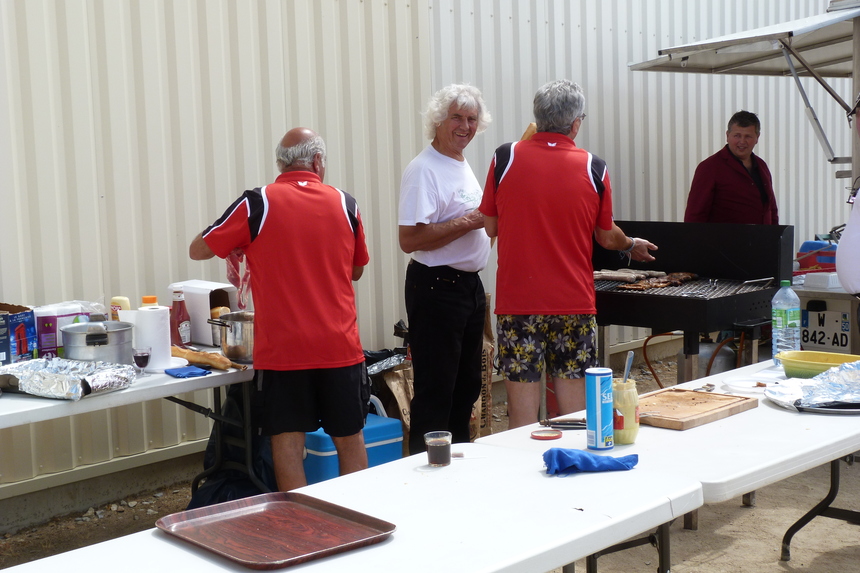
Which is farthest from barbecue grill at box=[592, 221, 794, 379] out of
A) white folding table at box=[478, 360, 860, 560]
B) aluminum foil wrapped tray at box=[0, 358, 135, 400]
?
aluminum foil wrapped tray at box=[0, 358, 135, 400]

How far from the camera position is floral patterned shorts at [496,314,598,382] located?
3740 mm

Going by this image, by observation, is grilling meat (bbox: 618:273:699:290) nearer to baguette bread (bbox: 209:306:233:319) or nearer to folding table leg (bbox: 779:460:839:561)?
folding table leg (bbox: 779:460:839:561)

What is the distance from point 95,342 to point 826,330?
3928 millimetres

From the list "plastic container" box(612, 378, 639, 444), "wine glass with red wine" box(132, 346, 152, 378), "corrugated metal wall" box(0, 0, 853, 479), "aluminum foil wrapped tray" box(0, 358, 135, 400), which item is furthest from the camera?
"corrugated metal wall" box(0, 0, 853, 479)

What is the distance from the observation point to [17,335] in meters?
3.35

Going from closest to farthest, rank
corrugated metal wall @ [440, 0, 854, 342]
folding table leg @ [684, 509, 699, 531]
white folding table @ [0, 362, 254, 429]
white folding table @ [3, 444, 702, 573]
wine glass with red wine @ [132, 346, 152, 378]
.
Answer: white folding table @ [3, 444, 702, 573], white folding table @ [0, 362, 254, 429], wine glass with red wine @ [132, 346, 152, 378], folding table leg @ [684, 509, 699, 531], corrugated metal wall @ [440, 0, 854, 342]

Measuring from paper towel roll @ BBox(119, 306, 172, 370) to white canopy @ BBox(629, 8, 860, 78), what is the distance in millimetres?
3916

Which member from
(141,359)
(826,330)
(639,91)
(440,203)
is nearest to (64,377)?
(141,359)

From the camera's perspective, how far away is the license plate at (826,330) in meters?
4.84

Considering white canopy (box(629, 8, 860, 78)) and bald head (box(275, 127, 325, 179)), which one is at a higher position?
white canopy (box(629, 8, 860, 78))

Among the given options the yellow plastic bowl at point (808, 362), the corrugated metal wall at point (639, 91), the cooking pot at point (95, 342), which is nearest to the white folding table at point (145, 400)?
the cooking pot at point (95, 342)

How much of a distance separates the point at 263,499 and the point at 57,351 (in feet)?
6.53

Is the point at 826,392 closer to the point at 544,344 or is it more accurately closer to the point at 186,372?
the point at 544,344

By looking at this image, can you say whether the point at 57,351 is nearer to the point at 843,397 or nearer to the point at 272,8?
the point at 272,8
